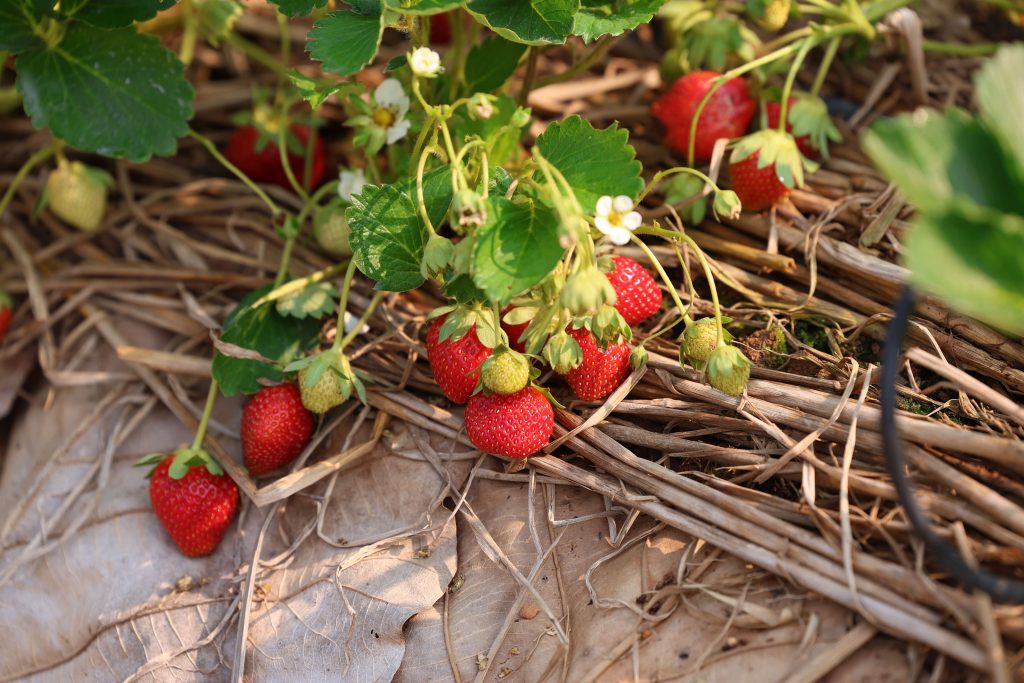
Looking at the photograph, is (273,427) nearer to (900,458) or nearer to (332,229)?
(332,229)

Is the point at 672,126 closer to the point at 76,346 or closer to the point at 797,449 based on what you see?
the point at 797,449

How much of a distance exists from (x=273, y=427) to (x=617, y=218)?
2.18 ft

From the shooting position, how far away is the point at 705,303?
146cm

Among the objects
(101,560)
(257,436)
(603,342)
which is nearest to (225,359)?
(257,436)

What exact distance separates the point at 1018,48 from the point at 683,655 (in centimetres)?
85

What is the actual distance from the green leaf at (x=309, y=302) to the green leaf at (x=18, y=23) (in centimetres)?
62

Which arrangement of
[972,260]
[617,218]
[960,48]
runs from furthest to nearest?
[960,48] → [617,218] → [972,260]

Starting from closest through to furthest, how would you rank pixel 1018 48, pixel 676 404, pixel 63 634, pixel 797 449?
1. pixel 1018 48
2. pixel 797 449
3. pixel 676 404
4. pixel 63 634

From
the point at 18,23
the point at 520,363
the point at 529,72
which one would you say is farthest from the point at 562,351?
the point at 18,23

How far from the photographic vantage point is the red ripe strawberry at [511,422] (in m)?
1.24

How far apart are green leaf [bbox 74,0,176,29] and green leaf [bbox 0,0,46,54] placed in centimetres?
7

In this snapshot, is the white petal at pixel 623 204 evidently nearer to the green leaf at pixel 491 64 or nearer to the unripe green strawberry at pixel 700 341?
the unripe green strawberry at pixel 700 341

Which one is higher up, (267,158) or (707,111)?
(707,111)

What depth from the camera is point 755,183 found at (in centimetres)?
152
